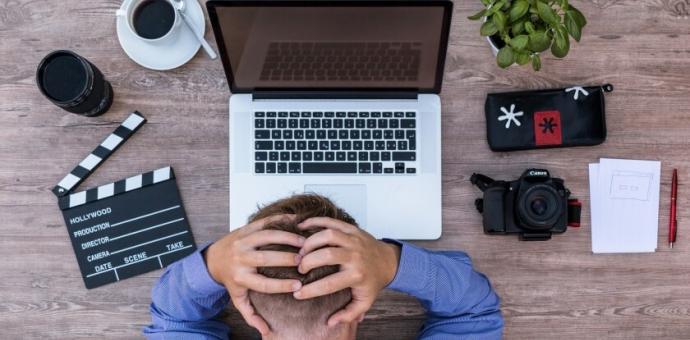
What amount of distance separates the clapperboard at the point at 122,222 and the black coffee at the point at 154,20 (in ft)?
0.58

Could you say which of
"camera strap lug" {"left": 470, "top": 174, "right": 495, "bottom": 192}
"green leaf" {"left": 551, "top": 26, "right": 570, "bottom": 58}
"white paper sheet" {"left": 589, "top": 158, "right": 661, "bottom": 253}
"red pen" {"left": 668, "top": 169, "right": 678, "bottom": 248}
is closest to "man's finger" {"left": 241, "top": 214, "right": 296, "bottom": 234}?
"camera strap lug" {"left": 470, "top": 174, "right": 495, "bottom": 192}

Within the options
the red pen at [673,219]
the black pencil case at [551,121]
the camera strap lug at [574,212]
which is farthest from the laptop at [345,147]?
the red pen at [673,219]

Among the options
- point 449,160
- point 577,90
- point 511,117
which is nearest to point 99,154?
point 449,160

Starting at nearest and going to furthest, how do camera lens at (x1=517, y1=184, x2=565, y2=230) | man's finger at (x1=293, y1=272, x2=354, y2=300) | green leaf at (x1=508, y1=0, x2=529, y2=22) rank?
man's finger at (x1=293, y1=272, x2=354, y2=300)
green leaf at (x1=508, y1=0, x2=529, y2=22)
camera lens at (x1=517, y1=184, x2=565, y2=230)

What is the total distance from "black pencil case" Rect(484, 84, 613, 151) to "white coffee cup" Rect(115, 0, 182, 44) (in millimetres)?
565

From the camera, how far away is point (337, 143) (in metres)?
1.01

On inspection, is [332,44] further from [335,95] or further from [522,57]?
[522,57]

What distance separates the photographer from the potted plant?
Result: 32.9 inches

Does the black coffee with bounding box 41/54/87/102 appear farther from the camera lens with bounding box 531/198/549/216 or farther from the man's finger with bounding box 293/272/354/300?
the camera lens with bounding box 531/198/549/216

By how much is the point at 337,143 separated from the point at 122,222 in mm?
409

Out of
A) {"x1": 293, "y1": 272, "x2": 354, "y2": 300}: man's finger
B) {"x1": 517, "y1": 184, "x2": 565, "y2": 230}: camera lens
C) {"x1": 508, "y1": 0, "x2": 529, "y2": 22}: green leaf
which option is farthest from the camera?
{"x1": 517, "y1": 184, "x2": 565, "y2": 230}: camera lens

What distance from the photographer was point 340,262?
2.51 feet

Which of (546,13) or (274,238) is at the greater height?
(546,13)

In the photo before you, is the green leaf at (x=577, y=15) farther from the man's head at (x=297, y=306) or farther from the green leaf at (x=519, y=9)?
the man's head at (x=297, y=306)
